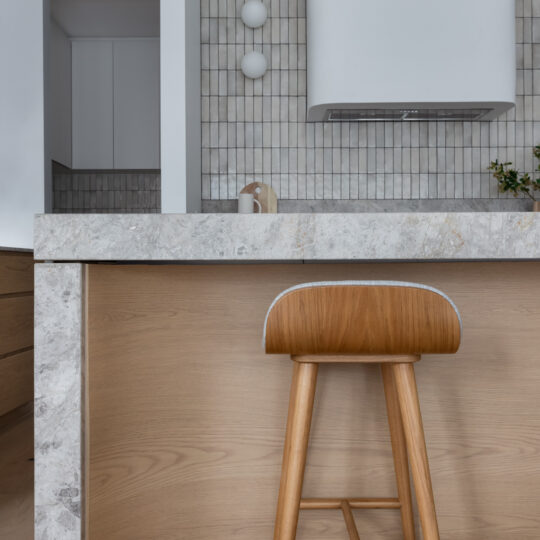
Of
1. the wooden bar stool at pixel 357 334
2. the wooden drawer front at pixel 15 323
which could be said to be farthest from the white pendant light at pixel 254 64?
the wooden bar stool at pixel 357 334

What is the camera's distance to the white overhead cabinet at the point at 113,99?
389 centimetres

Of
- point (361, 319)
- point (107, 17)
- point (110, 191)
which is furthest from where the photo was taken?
point (110, 191)

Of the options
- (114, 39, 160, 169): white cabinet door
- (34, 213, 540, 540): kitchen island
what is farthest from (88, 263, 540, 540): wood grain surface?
(114, 39, 160, 169): white cabinet door

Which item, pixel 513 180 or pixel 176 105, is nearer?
pixel 176 105

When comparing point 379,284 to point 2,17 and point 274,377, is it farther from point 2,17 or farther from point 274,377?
point 2,17

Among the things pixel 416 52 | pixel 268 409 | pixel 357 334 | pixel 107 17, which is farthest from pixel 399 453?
pixel 107 17

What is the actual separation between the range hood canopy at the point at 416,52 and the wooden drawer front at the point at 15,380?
6.89 ft

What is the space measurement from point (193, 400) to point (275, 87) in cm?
227

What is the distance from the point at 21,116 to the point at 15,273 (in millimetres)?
1096

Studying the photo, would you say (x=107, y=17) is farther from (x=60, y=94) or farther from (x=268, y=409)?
(x=268, y=409)

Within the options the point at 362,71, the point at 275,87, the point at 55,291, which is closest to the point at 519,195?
the point at 362,71

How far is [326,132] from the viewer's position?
291 cm

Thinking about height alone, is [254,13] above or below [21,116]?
above

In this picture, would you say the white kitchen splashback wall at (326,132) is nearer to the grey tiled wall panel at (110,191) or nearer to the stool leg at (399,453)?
the grey tiled wall panel at (110,191)
